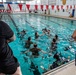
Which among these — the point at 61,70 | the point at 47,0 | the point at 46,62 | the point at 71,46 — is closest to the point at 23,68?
the point at 46,62

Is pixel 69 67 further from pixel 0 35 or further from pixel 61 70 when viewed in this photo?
pixel 0 35

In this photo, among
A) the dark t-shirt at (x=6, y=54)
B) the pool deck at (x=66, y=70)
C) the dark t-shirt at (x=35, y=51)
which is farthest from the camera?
the dark t-shirt at (x=35, y=51)

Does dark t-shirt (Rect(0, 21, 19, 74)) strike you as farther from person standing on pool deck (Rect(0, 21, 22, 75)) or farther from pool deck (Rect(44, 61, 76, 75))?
pool deck (Rect(44, 61, 76, 75))

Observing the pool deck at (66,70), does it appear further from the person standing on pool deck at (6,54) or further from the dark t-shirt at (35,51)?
the dark t-shirt at (35,51)

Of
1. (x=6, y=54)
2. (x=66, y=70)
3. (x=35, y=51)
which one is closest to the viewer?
(x=6, y=54)

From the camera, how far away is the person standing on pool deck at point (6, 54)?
1.50 m

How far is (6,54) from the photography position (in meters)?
1.55

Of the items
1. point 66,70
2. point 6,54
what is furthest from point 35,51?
point 6,54

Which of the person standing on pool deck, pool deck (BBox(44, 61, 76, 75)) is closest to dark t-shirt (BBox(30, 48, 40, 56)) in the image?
pool deck (BBox(44, 61, 76, 75))

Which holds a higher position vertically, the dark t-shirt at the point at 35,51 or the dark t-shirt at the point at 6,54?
the dark t-shirt at the point at 6,54

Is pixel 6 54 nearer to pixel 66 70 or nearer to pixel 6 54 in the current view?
pixel 6 54

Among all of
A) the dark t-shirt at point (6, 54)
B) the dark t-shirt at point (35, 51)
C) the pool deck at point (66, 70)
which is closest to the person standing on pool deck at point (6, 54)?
the dark t-shirt at point (6, 54)

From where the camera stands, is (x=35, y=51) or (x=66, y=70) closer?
(x=66, y=70)

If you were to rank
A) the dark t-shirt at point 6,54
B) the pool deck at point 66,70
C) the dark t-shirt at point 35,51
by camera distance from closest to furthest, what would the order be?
the dark t-shirt at point 6,54 < the pool deck at point 66,70 < the dark t-shirt at point 35,51
